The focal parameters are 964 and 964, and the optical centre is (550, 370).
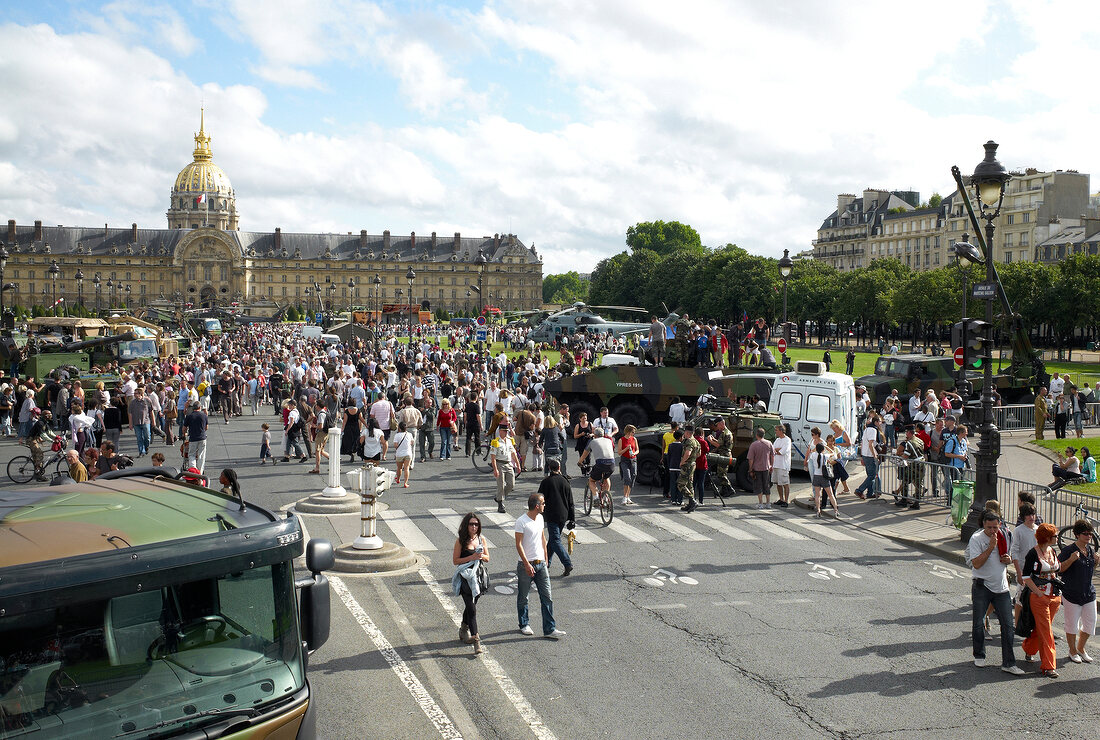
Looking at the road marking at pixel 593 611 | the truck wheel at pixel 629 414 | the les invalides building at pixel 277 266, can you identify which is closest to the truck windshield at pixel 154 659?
the road marking at pixel 593 611

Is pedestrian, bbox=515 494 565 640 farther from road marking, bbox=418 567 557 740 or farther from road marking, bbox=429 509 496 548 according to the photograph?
road marking, bbox=429 509 496 548

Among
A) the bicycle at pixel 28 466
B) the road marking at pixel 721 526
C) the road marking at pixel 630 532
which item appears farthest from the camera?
the bicycle at pixel 28 466

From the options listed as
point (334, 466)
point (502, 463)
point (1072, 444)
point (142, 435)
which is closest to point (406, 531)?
point (334, 466)

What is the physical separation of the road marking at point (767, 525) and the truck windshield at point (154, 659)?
11.2m

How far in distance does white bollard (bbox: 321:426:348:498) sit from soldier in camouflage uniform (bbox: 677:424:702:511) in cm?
594

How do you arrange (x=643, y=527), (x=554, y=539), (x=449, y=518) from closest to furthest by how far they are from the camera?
(x=554, y=539)
(x=643, y=527)
(x=449, y=518)

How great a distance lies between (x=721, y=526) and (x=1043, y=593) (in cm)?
685

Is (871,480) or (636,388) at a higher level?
(636,388)

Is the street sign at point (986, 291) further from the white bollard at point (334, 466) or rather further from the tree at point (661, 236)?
the tree at point (661, 236)

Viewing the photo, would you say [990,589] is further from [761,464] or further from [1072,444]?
[1072,444]

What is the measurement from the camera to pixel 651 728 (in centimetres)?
779

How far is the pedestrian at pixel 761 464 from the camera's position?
17547 millimetres

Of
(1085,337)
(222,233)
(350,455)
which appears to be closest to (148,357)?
(350,455)

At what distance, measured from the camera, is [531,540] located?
1007 centimetres
